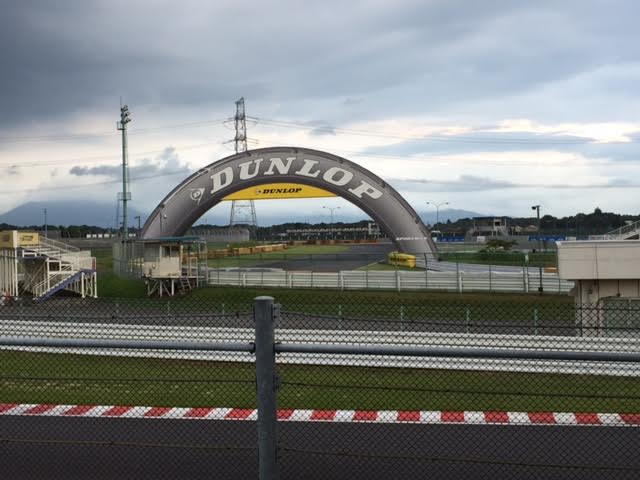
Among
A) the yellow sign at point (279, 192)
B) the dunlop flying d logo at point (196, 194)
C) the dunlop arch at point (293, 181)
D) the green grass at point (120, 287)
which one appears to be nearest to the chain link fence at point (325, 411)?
the dunlop arch at point (293, 181)

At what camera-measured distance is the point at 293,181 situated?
3142 centimetres

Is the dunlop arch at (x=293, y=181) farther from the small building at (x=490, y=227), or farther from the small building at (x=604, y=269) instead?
the small building at (x=490, y=227)

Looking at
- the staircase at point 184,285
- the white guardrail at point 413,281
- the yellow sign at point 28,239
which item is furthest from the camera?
the staircase at point 184,285

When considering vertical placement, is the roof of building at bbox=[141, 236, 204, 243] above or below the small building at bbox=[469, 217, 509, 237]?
below

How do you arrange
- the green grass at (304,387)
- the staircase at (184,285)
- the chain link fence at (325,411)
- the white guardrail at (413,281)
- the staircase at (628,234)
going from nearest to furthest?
the chain link fence at (325,411), the green grass at (304,387), the white guardrail at (413,281), the staircase at (184,285), the staircase at (628,234)

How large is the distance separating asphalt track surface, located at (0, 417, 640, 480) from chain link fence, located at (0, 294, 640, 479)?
0.08ft

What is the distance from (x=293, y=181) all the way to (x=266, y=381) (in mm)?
27650

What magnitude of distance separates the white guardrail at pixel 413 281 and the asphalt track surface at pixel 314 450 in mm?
17310

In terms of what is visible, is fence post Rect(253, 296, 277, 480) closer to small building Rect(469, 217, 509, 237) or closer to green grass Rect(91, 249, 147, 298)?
green grass Rect(91, 249, 147, 298)

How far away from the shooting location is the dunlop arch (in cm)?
3050

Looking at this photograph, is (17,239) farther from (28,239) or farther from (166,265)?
(166,265)

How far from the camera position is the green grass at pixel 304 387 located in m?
9.05

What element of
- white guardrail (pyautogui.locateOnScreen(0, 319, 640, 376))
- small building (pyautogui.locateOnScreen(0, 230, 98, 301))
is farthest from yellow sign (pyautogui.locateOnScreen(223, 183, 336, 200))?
white guardrail (pyautogui.locateOnScreen(0, 319, 640, 376))

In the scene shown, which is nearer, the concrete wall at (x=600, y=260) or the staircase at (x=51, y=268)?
the concrete wall at (x=600, y=260)
